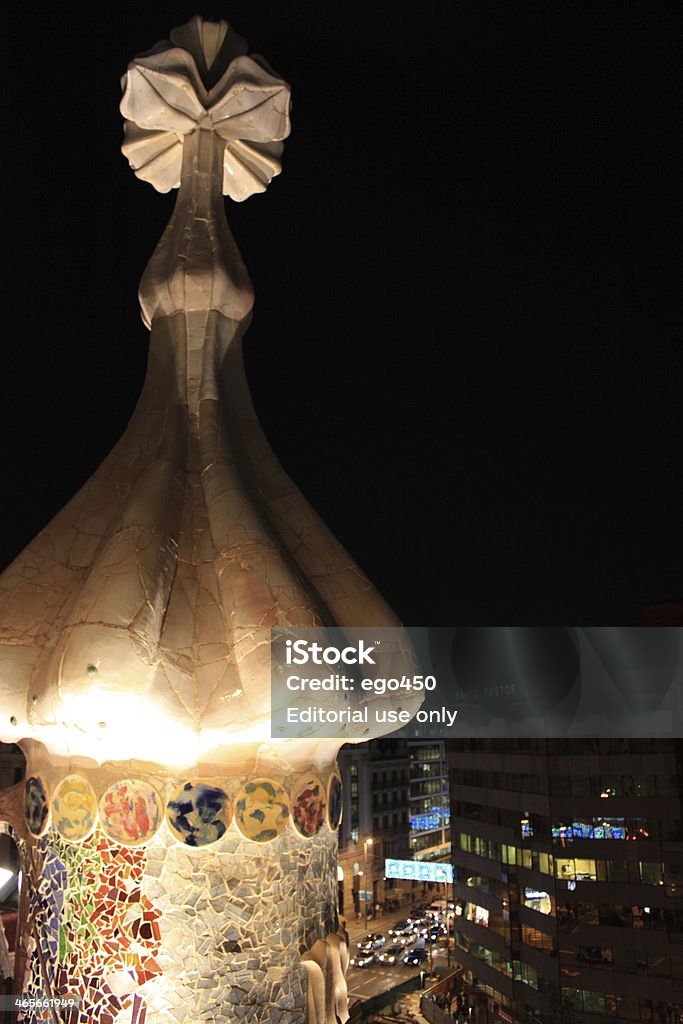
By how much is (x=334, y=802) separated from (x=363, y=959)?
12440mm

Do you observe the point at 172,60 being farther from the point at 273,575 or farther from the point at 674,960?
the point at 674,960

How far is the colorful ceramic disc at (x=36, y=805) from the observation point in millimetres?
2545

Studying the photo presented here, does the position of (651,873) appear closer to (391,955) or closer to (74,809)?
(391,955)

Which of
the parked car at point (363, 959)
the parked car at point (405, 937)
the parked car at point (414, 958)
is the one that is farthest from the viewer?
the parked car at point (414, 958)

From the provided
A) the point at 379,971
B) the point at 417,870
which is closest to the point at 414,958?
the point at 379,971

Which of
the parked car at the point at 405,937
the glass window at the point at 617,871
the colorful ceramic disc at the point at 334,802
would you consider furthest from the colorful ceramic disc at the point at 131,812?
the parked car at the point at 405,937

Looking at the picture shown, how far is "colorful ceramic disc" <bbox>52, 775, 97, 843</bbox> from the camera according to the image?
2.44 meters

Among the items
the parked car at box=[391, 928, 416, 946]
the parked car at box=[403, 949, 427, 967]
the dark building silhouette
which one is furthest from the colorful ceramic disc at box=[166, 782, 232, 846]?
the parked car at box=[403, 949, 427, 967]

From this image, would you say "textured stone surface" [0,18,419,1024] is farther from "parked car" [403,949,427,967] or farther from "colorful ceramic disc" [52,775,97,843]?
"parked car" [403,949,427,967]

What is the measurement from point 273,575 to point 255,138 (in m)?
2.01

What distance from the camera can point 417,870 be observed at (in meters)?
10.8

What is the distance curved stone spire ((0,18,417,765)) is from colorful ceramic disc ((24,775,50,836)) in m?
0.13

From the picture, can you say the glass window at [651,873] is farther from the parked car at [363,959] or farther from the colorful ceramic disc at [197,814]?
the colorful ceramic disc at [197,814]

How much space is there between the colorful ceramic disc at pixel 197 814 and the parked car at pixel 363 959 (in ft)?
40.1
